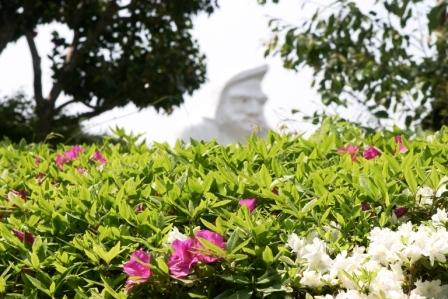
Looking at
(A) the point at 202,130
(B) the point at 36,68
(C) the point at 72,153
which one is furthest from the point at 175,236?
(B) the point at 36,68

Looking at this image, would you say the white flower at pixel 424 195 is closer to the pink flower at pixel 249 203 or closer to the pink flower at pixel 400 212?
the pink flower at pixel 400 212

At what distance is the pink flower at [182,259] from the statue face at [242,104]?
4.93m

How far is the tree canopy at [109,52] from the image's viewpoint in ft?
38.8

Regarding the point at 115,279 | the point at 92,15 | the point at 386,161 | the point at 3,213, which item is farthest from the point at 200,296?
the point at 92,15

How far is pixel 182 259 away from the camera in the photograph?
1410mm

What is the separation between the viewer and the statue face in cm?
635

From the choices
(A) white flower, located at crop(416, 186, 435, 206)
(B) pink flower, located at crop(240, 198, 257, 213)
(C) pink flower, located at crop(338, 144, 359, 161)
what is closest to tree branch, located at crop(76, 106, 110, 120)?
(C) pink flower, located at crop(338, 144, 359, 161)

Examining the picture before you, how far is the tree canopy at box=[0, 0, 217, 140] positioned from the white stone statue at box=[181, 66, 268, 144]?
5.18 meters

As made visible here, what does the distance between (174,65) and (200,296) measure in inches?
426

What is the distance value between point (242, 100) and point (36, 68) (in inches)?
258

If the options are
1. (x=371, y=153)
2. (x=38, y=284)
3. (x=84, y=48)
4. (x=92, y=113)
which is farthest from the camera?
(x=92, y=113)

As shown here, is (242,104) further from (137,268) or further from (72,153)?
(137,268)

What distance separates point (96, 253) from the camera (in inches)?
60.7

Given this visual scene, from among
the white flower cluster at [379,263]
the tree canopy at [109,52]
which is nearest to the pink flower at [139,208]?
the white flower cluster at [379,263]
